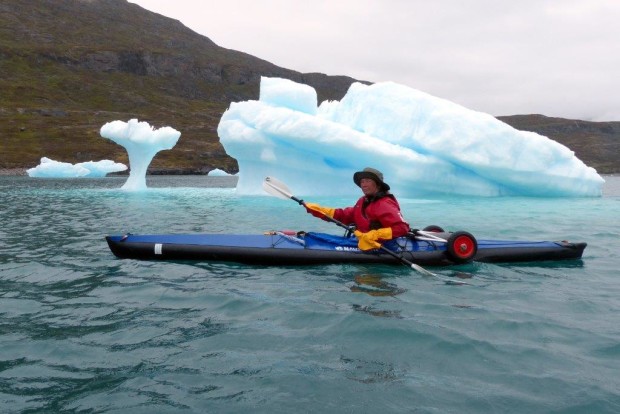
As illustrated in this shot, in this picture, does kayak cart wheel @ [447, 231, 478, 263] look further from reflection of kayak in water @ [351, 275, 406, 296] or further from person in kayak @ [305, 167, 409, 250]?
reflection of kayak in water @ [351, 275, 406, 296]

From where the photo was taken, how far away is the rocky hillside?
288 ft

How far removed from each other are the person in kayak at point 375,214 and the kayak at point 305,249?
371 mm

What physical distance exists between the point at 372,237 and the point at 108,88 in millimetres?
144577

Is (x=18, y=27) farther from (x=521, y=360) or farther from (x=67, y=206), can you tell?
(x=521, y=360)

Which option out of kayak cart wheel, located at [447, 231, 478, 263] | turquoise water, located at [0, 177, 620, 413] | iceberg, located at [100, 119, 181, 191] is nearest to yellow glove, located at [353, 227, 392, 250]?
turquoise water, located at [0, 177, 620, 413]

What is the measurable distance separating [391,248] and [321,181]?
18.7 metres

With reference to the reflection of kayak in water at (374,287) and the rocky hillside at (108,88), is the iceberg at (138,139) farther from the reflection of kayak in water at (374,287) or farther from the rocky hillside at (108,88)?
the rocky hillside at (108,88)

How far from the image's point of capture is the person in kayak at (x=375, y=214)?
876 cm

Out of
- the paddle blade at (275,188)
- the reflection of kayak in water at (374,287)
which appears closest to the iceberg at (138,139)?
the paddle blade at (275,188)

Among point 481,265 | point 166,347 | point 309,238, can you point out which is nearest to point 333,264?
point 309,238

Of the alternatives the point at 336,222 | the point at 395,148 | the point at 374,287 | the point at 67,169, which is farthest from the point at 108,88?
the point at 374,287

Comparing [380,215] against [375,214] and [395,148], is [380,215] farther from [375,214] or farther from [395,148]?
[395,148]

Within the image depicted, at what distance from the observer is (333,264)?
927 cm

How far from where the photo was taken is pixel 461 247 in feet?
31.1
